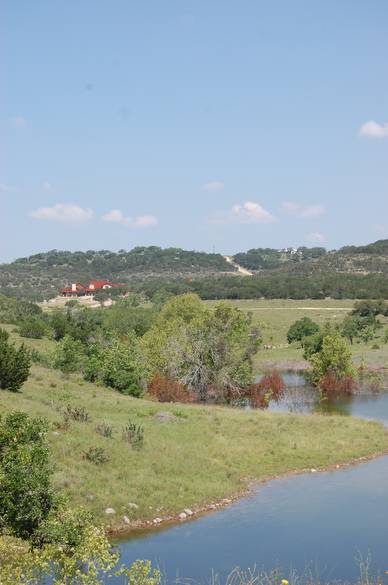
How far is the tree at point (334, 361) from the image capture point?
229ft

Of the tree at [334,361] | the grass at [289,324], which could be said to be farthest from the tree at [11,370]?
the grass at [289,324]

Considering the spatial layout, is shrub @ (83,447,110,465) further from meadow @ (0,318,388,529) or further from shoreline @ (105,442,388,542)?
shoreline @ (105,442,388,542)

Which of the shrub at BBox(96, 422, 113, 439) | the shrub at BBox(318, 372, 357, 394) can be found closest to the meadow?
the shrub at BBox(96, 422, 113, 439)

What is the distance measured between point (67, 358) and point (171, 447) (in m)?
27.8

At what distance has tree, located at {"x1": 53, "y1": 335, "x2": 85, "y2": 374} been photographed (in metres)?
62.7

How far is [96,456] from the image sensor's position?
32.9 m

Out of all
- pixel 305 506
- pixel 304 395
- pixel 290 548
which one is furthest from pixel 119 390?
pixel 290 548

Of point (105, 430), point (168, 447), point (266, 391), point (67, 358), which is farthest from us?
point (266, 391)

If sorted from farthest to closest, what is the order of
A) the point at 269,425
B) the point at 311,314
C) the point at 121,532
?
the point at 311,314, the point at 269,425, the point at 121,532

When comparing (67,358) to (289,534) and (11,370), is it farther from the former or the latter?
(289,534)

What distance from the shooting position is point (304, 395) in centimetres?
6669

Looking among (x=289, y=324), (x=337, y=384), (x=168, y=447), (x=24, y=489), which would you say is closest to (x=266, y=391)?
(x=337, y=384)

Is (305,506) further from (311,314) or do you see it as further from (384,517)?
(311,314)

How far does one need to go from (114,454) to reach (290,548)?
35.6ft
